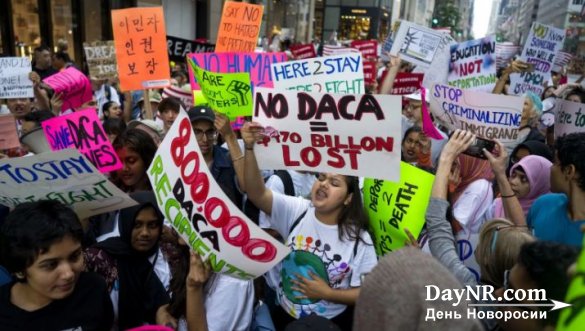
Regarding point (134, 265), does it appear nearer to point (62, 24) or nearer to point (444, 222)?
point (444, 222)

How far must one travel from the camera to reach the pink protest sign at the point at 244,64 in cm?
477

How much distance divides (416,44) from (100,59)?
14.6 ft

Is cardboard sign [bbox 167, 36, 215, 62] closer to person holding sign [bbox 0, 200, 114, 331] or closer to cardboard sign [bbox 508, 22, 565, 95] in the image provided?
person holding sign [bbox 0, 200, 114, 331]

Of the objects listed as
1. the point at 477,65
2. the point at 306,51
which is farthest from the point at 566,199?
the point at 306,51

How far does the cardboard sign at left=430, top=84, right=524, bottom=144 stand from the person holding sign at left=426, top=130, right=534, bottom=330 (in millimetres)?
1052

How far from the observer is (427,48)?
6043mm

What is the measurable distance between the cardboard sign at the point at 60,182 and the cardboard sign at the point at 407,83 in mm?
5241

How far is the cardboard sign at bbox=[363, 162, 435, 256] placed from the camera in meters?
2.50

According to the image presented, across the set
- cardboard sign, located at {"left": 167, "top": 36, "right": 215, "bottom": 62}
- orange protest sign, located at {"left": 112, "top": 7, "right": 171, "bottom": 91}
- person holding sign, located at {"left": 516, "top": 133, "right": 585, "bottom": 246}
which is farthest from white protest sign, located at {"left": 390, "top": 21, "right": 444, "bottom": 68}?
person holding sign, located at {"left": 516, "top": 133, "right": 585, "bottom": 246}

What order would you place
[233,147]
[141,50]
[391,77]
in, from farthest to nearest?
[391,77], [141,50], [233,147]

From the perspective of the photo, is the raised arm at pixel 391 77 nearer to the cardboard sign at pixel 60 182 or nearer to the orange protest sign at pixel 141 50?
the orange protest sign at pixel 141 50

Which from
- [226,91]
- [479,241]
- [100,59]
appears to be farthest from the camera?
[100,59]

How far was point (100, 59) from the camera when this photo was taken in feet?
20.8

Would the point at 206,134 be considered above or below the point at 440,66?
below
